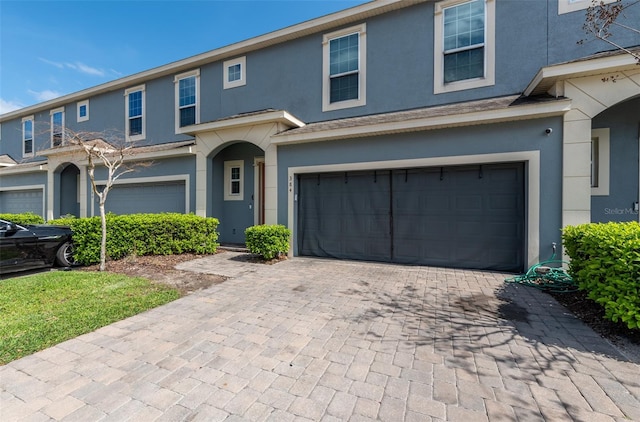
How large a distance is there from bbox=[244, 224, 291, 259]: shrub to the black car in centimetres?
426

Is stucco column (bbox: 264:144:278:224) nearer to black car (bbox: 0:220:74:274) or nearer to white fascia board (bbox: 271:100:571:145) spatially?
white fascia board (bbox: 271:100:571:145)

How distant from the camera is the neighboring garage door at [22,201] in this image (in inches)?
525

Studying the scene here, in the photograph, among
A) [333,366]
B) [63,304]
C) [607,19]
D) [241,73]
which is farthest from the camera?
[241,73]

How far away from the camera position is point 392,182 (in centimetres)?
694

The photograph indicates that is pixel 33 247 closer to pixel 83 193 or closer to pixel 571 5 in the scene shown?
pixel 83 193

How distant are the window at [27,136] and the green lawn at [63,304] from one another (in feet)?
46.7

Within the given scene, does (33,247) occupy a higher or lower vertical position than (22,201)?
lower

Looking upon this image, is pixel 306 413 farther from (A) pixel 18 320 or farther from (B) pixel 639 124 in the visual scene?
(B) pixel 639 124

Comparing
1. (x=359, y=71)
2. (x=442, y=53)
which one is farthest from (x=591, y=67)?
(x=359, y=71)

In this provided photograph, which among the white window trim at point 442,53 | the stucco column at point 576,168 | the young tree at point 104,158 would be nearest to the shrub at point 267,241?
the young tree at point 104,158

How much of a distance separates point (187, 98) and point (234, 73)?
2.27 m

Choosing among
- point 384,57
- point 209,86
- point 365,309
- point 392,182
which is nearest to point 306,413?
point 365,309

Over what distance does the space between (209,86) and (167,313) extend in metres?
8.94

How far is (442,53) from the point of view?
23.6 feet
